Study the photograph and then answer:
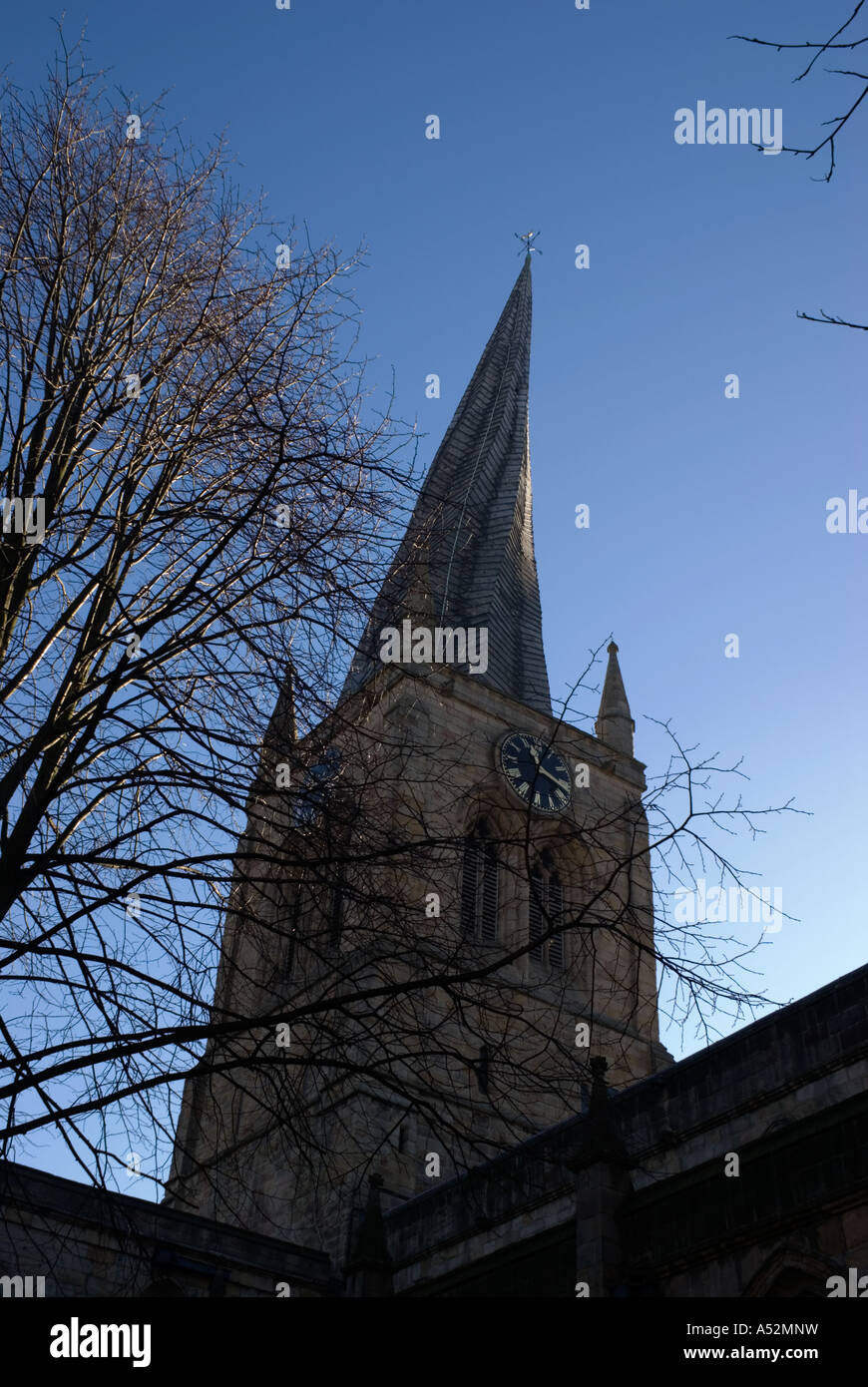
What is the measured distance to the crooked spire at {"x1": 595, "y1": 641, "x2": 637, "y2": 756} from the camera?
3597 cm

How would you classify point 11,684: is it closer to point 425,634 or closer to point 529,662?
point 425,634

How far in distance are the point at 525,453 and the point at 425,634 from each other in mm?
38484

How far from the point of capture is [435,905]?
332 inches

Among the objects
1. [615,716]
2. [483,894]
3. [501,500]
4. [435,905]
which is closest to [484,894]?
[483,894]

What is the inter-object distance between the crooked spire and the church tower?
0.08m

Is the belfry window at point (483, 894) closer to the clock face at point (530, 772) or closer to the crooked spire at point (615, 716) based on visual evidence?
the clock face at point (530, 772)

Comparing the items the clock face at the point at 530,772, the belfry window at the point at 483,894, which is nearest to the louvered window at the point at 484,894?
the belfry window at the point at 483,894

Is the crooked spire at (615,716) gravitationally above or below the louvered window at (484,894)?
above

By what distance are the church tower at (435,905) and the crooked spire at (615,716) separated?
0.25 feet

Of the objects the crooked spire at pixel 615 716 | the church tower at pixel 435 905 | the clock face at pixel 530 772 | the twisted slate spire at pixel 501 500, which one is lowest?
the church tower at pixel 435 905

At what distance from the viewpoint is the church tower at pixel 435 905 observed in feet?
21.2

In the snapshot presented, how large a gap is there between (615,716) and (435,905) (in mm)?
28693
